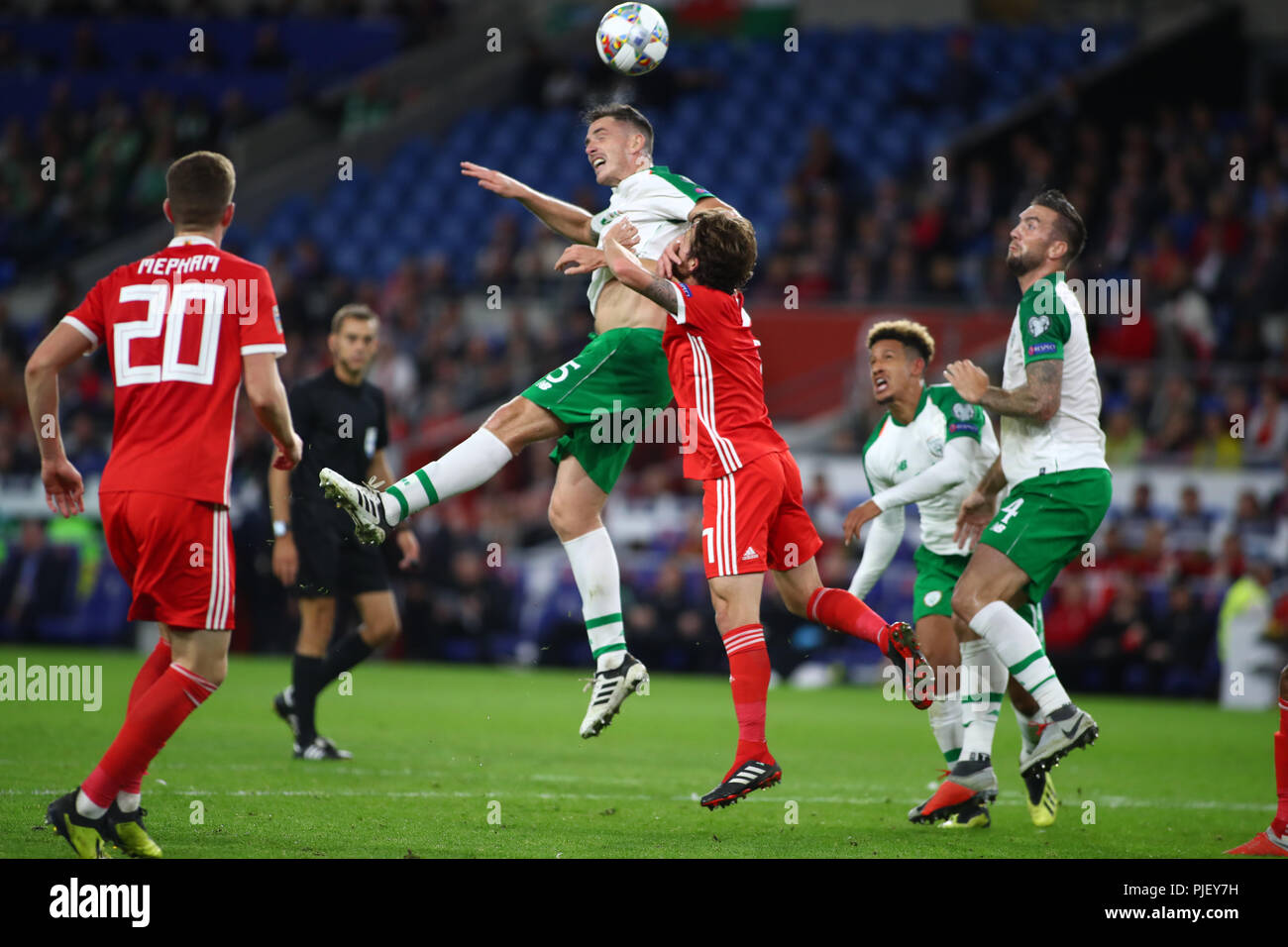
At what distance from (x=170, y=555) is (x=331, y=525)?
159 inches

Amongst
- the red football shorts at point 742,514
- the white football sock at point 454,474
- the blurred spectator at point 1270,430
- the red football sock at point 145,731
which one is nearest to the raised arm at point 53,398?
the red football sock at point 145,731

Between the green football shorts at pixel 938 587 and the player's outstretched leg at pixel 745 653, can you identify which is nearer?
the player's outstretched leg at pixel 745 653

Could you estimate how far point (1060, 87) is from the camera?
→ 22547 mm

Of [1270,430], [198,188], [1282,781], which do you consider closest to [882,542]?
[1282,781]

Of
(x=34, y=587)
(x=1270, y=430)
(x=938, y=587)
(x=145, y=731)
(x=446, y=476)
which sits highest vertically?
(x=1270, y=430)

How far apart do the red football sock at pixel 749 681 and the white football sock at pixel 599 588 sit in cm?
75

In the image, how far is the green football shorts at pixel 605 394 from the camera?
732 cm

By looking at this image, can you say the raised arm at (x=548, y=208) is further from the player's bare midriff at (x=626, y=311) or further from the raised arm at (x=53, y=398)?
the raised arm at (x=53, y=398)

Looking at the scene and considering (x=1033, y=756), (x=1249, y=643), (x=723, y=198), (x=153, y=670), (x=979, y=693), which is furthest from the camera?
(x=723, y=198)

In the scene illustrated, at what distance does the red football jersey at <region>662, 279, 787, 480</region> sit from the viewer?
23.2 feet

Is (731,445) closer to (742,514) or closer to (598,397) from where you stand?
(742,514)

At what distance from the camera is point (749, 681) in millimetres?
6965

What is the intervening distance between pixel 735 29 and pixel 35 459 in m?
15.0
